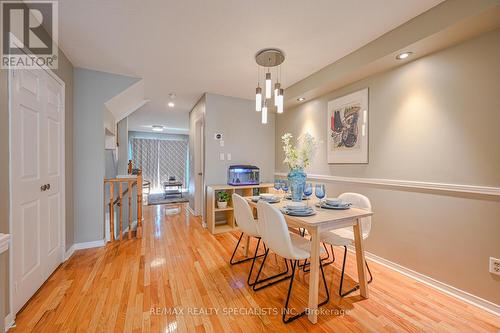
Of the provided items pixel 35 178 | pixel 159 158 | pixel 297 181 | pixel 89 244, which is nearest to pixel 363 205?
pixel 297 181

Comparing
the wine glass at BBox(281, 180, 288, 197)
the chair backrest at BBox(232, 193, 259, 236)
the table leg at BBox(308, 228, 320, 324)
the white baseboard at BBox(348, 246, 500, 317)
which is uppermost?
the wine glass at BBox(281, 180, 288, 197)

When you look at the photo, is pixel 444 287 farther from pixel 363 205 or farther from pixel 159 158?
pixel 159 158

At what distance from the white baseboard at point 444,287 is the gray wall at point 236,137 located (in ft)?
7.79

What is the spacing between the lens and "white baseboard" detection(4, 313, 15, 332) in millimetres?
1344

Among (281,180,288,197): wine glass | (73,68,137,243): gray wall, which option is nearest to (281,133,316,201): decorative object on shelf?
(281,180,288,197): wine glass

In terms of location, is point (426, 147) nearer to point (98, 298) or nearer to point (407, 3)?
point (407, 3)

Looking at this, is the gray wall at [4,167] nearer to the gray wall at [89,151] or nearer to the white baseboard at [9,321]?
Result: the white baseboard at [9,321]

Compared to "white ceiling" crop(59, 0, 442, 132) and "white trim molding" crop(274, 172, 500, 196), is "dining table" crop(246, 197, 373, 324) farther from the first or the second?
"white ceiling" crop(59, 0, 442, 132)

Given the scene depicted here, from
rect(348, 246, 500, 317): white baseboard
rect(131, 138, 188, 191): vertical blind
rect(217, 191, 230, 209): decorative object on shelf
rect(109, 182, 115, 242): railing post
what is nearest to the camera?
rect(348, 246, 500, 317): white baseboard

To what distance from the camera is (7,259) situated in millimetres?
1396

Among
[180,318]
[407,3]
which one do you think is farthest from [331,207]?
[407,3]

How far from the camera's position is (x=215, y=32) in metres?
1.90

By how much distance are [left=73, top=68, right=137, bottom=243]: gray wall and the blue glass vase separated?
2.49 meters

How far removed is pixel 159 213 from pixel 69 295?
2.91 m
